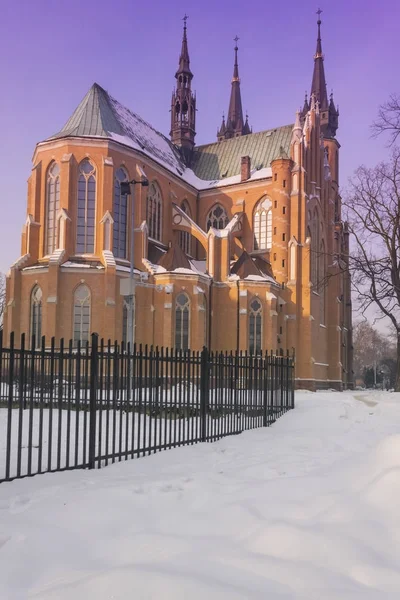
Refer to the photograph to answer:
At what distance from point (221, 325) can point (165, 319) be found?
525 cm

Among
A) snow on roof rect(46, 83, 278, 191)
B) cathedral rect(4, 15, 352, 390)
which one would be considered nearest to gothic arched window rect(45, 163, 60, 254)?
cathedral rect(4, 15, 352, 390)

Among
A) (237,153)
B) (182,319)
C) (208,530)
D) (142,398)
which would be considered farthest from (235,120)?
(208,530)

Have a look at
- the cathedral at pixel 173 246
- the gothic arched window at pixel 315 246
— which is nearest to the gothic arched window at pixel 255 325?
the cathedral at pixel 173 246

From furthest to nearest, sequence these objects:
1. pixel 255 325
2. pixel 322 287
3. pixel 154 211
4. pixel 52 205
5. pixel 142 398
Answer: pixel 322 287
pixel 154 211
pixel 255 325
pixel 52 205
pixel 142 398

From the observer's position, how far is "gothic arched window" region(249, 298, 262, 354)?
35656 millimetres

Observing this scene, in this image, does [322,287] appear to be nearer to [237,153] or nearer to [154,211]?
[237,153]

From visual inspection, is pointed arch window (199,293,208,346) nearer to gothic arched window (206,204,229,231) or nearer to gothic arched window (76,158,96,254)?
gothic arched window (76,158,96,254)

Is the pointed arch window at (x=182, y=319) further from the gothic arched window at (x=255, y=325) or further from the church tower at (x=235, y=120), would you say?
the church tower at (x=235, y=120)

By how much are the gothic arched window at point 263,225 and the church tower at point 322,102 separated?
1414 centimetres

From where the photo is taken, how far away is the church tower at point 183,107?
178 ft

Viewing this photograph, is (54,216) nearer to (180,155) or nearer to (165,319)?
(165,319)

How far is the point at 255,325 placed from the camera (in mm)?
35719

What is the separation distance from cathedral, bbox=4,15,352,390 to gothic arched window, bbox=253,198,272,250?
89 mm

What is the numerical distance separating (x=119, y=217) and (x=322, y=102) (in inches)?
1153
